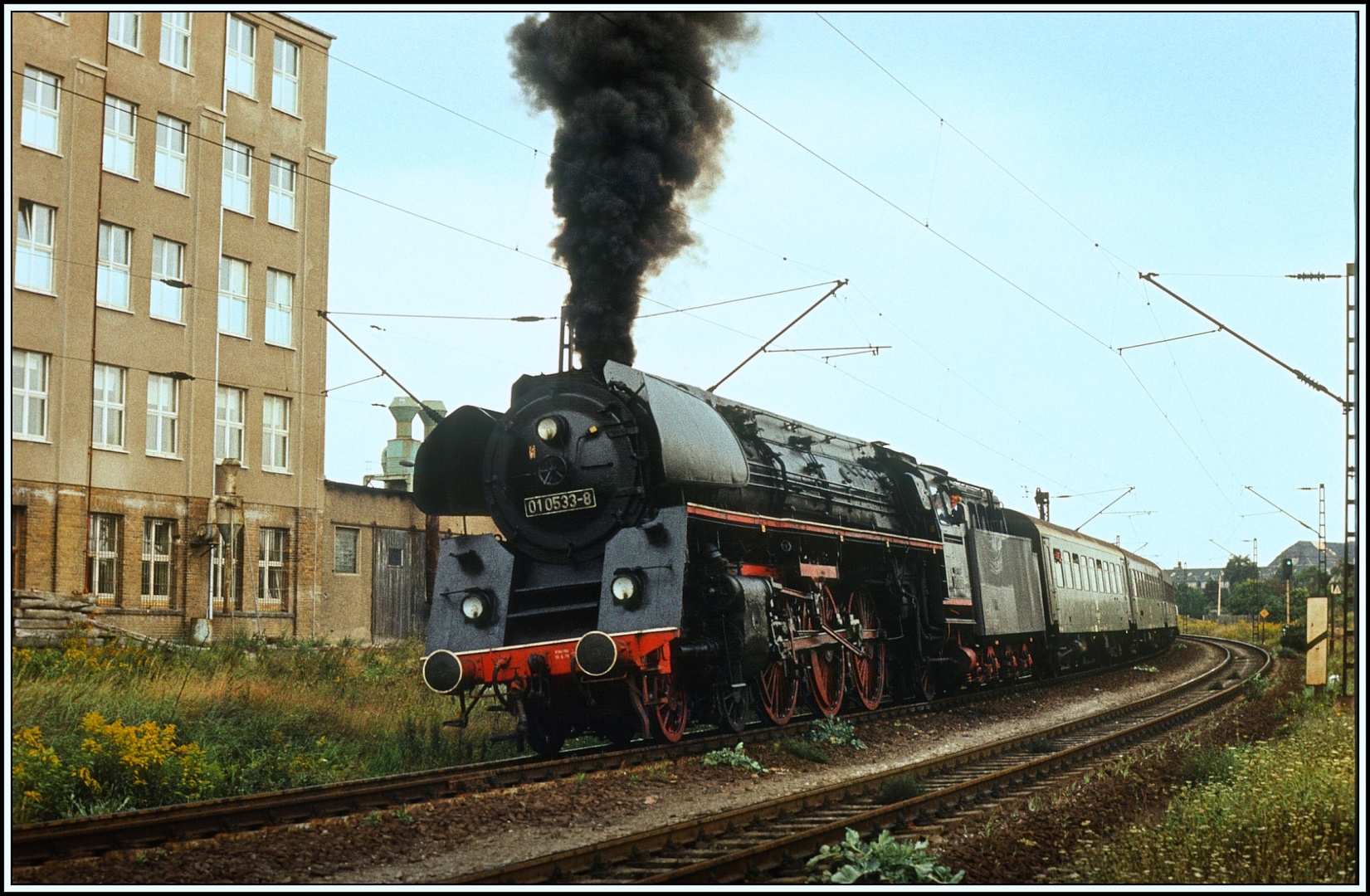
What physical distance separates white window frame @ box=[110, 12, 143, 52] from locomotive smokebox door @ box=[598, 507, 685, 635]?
52.7 feet

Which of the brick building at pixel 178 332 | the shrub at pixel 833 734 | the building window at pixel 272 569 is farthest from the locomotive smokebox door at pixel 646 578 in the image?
the building window at pixel 272 569

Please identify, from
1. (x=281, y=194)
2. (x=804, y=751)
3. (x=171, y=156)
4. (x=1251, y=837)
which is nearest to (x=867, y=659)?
(x=804, y=751)

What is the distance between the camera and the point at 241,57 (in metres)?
24.6

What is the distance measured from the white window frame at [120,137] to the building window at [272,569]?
742cm

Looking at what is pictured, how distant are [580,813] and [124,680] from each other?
27.7ft

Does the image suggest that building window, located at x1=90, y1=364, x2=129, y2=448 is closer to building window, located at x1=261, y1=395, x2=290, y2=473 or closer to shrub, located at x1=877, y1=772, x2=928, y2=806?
building window, located at x1=261, y1=395, x2=290, y2=473

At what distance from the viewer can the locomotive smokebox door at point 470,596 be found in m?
12.1

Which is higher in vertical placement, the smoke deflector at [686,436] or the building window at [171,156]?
the building window at [171,156]

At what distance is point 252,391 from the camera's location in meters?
24.3

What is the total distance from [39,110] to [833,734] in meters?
16.3

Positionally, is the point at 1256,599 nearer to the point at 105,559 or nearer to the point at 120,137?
the point at 105,559

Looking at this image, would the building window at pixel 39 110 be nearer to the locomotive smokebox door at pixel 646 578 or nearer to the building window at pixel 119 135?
the building window at pixel 119 135

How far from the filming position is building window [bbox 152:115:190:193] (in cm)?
2272

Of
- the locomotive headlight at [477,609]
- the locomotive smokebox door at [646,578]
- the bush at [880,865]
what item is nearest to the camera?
the bush at [880,865]
